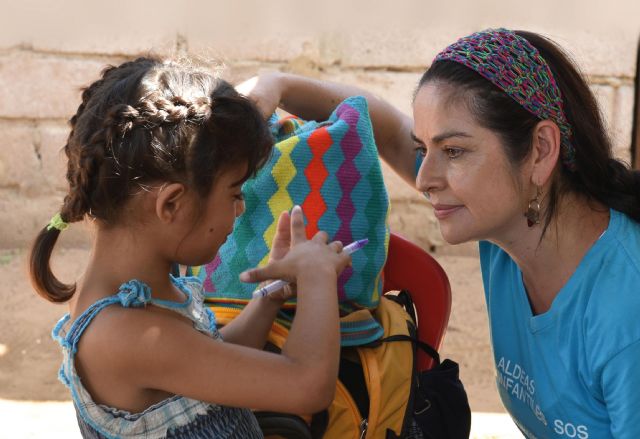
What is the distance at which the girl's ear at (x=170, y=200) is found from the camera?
156cm

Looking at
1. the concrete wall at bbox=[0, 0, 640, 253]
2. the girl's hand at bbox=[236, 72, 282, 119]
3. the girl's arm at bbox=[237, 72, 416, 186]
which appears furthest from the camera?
the concrete wall at bbox=[0, 0, 640, 253]

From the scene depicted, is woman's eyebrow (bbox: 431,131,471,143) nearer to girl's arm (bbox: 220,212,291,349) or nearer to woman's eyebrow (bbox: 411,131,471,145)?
woman's eyebrow (bbox: 411,131,471,145)

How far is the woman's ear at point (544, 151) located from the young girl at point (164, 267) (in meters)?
0.43

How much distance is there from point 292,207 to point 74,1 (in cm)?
302

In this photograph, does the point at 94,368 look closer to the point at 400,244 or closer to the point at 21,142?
the point at 400,244

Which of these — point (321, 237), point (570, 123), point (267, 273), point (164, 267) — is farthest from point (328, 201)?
point (570, 123)

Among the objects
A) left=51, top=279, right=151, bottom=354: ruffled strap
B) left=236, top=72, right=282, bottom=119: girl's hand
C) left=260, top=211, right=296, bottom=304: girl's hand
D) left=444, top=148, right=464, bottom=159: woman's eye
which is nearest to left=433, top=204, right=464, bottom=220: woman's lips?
left=444, top=148, right=464, bottom=159: woman's eye

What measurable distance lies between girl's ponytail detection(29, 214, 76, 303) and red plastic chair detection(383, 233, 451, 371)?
2.50ft

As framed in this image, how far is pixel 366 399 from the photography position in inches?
71.2

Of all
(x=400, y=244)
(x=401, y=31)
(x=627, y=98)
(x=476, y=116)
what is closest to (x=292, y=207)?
(x=400, y=244)

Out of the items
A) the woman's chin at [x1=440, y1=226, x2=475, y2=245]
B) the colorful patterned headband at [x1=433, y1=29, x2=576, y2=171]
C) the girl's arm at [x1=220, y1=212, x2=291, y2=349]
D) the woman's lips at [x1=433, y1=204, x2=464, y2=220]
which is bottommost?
the girl's arm at [x1=220, y1=212, x2=291, y2=349]

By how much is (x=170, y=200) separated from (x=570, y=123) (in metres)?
0.80

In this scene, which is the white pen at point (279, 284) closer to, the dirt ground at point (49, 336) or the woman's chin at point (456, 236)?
the woman's chin at point (456, 236)

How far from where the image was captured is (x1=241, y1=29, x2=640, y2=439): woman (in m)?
1.66
